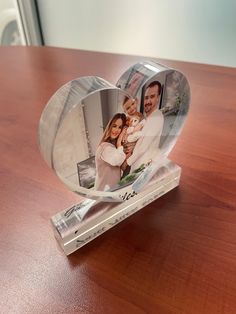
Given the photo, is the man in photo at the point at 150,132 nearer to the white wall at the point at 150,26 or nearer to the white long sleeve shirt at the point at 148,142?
the white long sleeve shirt at the point at 148,142

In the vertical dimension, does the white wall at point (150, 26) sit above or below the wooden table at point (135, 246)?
above

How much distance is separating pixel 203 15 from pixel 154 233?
1.42 meters

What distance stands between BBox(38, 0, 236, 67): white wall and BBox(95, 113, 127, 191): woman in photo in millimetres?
1367

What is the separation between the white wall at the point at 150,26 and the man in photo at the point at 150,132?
130cm

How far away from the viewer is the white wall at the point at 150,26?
1.48m

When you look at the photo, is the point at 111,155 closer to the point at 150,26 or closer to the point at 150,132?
the point at 150,132

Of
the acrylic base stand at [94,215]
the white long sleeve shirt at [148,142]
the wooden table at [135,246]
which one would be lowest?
the wooden table at [135,246]

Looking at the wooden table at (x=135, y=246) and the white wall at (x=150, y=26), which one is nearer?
the wooden table at (x=135, y=246)

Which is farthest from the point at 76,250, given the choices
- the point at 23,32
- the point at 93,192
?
the point at 23,32

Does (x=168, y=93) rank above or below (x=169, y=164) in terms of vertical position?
above

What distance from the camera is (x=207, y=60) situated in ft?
5.27

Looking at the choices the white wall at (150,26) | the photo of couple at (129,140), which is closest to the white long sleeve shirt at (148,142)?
the photo of couple at (129,140)

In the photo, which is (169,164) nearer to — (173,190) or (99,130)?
(173,190)

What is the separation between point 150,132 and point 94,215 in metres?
0.14
